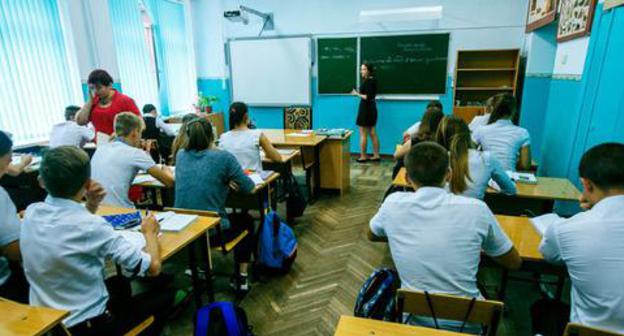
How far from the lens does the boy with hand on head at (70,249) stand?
1350mm

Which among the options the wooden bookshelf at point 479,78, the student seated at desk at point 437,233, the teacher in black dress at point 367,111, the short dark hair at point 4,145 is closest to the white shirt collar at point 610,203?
the student seated at desk at point 437,233

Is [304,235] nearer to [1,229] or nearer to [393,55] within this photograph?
[1,229]

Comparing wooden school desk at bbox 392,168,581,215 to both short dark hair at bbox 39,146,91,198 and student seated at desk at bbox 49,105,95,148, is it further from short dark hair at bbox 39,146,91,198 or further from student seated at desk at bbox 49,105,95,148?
student seated at desk at bbox 49,105,95,148

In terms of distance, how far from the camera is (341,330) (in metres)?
1.18

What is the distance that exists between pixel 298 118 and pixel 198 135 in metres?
3.48

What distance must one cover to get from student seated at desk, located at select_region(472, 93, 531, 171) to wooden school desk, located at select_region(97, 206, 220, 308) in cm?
237

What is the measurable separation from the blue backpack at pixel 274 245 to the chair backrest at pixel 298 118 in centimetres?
305

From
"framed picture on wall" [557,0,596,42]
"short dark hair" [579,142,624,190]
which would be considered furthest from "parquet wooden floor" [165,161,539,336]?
"framed picture on wall" [557,0,596,42]

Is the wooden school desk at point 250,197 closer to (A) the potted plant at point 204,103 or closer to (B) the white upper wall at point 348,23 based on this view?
(A) the potted plant at point 204,103

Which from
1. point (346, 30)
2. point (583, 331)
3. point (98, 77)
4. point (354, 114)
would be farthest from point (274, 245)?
point (346, 30)

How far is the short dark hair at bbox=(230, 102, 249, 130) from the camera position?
3.20 metres

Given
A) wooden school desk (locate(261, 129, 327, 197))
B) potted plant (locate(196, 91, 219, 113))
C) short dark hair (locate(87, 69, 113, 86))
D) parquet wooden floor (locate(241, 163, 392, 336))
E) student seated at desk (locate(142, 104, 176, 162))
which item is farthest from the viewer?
potted plant (locate(196, 91, 219, 113))

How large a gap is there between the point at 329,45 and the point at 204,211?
5.28m

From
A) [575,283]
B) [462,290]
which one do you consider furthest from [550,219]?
[462,290]
